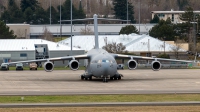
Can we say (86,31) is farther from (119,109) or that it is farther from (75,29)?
(119,109)

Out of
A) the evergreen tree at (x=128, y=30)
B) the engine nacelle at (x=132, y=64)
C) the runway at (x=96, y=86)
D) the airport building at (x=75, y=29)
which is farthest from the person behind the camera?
the airport building at (x=75, y=29)

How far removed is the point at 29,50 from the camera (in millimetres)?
101688

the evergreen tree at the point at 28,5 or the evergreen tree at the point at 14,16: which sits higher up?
the evergreen tree at the point at 28,5

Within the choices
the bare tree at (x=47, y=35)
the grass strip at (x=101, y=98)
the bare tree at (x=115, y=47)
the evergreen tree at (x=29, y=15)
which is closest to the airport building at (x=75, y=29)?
the bare tree at (x=47, y=35)

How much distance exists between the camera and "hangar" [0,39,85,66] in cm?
10110

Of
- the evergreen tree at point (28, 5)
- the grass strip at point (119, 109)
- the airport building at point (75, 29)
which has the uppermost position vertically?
the evergreen tree at point (28, 5)

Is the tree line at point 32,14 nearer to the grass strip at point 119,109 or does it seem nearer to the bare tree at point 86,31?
the bare tree at point 86,31

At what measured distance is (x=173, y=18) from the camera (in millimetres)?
162000

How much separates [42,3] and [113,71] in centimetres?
14510

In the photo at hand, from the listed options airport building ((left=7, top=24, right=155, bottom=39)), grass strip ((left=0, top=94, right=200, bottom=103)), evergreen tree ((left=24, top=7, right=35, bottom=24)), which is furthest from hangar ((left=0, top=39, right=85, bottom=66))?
grass strip ((left=0, top=94, right=200, bottom=103))

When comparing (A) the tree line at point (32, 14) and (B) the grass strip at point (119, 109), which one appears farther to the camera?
(A) the tree line at point (32, 14)

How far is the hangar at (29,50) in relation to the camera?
101 metres

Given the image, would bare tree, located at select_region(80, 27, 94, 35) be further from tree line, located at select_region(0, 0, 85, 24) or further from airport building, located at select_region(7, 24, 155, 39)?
tree line, located at select_region(0, 0, 85, 24)

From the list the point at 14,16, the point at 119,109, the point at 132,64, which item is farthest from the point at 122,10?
the point at 119,109
